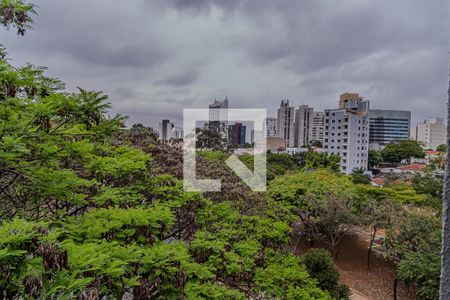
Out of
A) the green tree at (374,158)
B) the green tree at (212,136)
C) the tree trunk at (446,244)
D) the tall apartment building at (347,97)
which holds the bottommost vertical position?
the green tree at (374,158)

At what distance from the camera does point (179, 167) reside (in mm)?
6801

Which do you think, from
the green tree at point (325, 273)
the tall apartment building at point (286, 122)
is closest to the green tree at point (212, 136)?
the green tree at point (325, 273)

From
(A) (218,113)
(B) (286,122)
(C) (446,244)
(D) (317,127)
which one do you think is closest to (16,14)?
(C) (446,244)

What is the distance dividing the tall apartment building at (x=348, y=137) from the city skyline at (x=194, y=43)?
793 inches

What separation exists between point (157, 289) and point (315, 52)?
12923 mm

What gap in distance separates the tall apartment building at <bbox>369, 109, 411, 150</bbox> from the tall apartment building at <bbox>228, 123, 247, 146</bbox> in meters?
47.9

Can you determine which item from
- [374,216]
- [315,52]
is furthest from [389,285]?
[315,52]

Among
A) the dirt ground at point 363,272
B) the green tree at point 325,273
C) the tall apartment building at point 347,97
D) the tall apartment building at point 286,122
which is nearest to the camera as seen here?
the green tree at point 325,273

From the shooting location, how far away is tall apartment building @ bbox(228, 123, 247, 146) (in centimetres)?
1853

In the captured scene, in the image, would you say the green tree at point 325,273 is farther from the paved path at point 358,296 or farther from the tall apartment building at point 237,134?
the tall apartment building at point 237,134

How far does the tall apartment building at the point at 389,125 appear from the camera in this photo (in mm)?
58531

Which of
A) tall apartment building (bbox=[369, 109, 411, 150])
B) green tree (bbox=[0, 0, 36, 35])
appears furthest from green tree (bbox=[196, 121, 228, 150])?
tall apartment building (bbox=[369, 109, 411, 150])

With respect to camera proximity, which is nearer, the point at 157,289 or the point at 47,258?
the point at 47,258

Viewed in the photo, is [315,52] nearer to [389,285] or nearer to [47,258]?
[389,285]
